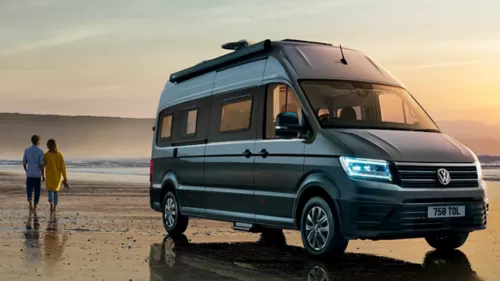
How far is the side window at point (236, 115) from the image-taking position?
11367 millimetres

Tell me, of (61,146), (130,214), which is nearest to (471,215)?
(130,214)

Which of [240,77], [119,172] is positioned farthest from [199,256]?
[119,172]

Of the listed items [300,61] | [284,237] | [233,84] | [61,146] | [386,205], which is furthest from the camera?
[61,146]

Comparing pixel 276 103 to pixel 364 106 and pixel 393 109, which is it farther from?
pixel 393 109

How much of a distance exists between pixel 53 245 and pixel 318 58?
4535mm

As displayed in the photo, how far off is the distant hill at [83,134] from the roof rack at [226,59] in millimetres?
122966

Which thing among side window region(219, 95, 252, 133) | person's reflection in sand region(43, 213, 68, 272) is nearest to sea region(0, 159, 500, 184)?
person's reflection in sand region(43, 213, 68, 272)

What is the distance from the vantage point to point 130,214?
17.4 meters

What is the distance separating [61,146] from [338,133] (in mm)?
133742

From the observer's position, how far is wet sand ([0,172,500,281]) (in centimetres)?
862

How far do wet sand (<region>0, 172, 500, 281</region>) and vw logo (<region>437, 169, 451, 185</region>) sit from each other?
3.22ft

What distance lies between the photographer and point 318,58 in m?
10.8

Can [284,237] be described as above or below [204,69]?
below

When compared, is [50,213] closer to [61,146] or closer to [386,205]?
[386,205]
